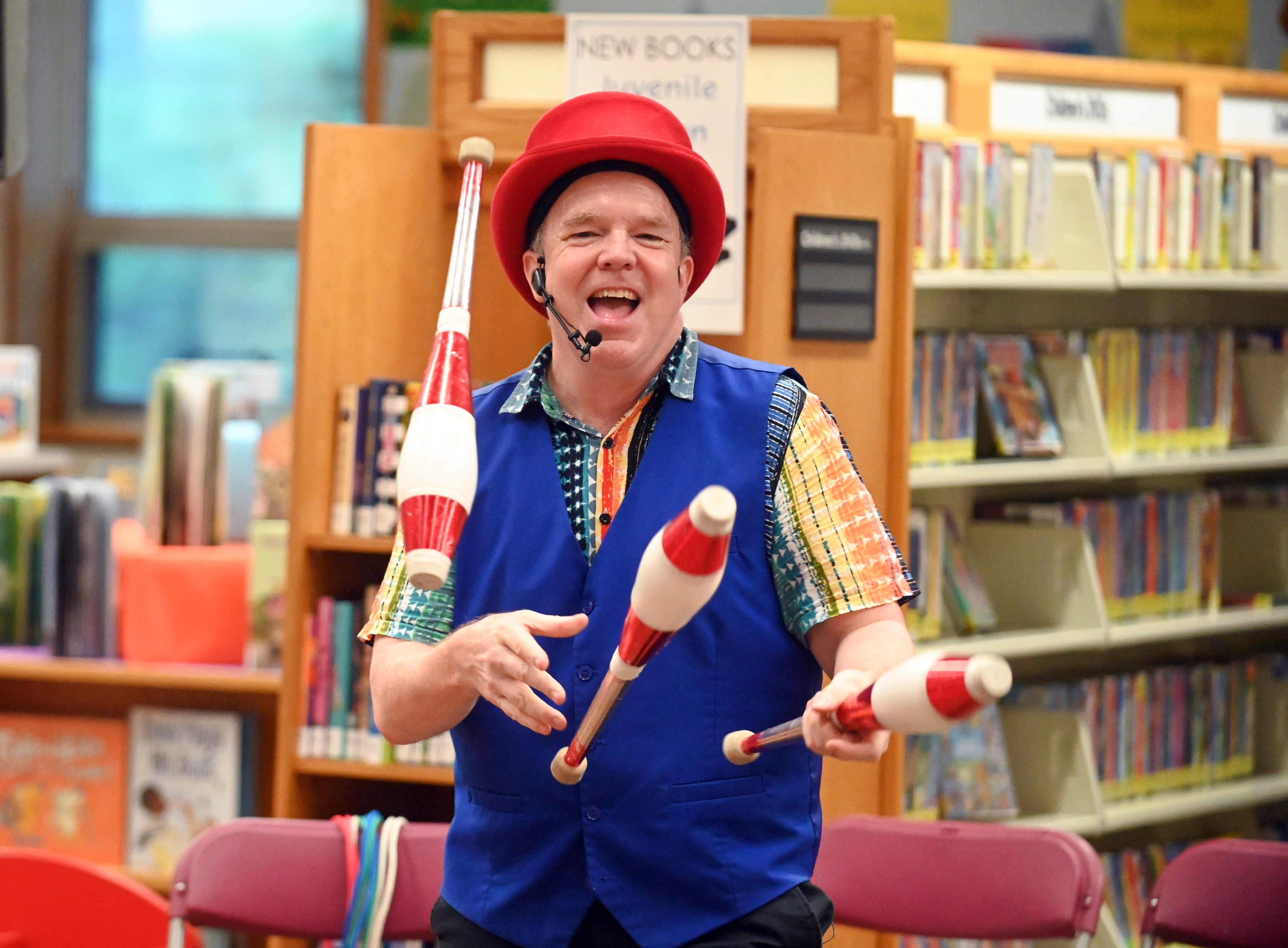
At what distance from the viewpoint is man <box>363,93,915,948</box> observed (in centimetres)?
141

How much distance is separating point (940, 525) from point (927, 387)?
33 cm

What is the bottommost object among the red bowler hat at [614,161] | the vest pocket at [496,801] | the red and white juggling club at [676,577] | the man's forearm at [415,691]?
the vest pocket at [496,801]

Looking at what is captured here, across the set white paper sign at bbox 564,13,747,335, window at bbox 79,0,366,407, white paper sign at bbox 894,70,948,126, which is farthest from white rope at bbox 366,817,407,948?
window at bbox 79,0,366,407

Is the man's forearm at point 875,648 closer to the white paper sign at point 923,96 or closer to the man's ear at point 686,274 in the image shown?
the man's ear at point 686,274

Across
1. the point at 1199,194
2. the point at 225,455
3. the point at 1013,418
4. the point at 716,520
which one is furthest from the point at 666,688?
the point at 1199,194

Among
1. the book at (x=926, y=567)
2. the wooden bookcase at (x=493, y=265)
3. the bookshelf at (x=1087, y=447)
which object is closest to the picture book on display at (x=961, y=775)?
the bookshelf at (x=1087, y=447)

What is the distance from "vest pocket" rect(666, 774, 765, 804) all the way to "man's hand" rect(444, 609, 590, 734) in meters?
0.23

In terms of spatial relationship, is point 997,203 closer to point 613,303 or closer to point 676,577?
point 613,303

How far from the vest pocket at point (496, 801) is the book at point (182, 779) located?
6.01 ft

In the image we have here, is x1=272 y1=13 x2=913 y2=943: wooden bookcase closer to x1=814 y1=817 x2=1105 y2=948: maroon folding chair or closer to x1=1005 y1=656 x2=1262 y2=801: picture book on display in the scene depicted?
x1=814 y1=817 x2=1105 y2=948: maroon folding chair

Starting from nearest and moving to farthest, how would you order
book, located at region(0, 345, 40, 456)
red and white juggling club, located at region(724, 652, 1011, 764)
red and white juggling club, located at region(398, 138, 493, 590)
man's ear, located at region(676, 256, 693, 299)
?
red and white juggling club, located at region(724, 652, 1011, 764), red and white juggling club, located at region(398, 138, 493, 590), man's ear, located at region(676, 256, 693, 299), book, located at region(0, 345, 40, 456)

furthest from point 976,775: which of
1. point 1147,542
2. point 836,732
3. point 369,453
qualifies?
point 836,732

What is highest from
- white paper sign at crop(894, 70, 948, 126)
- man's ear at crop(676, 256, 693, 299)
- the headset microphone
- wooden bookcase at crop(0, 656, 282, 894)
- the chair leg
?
white paper sign at crop(894, 70, 948, 126)

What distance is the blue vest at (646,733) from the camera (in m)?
1.41
